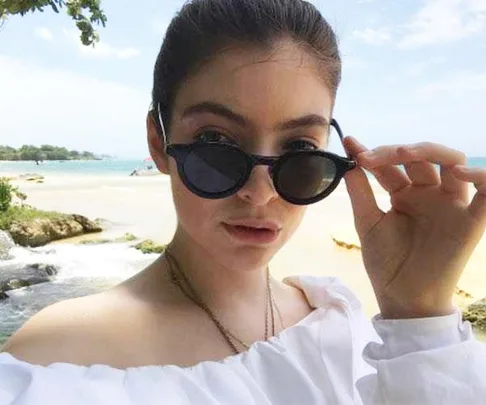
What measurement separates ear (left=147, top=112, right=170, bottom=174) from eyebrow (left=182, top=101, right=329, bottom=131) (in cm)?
20

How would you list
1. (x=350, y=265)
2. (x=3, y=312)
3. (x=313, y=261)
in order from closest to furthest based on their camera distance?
(x=3, y=312) < (x=350, y=265) < (x=313, y=261)

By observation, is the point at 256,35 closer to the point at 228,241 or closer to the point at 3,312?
the point at 228,241

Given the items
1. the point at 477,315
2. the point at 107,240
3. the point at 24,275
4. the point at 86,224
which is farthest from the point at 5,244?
the point at 477,315

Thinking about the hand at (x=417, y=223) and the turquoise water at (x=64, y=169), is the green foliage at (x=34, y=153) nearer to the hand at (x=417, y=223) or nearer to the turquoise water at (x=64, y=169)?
the turquoise water at (x=64, y=169)

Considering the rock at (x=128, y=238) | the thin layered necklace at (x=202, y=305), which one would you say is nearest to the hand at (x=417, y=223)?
the thin layered necklace at (x=202, y=305)

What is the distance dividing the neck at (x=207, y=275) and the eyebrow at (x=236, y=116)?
0.37 m

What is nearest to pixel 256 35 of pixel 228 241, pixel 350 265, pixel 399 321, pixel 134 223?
pixel 228 241

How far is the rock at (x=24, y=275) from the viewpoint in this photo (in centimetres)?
662

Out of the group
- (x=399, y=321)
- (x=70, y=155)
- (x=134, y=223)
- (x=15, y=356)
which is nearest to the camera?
(x=15, y=356)

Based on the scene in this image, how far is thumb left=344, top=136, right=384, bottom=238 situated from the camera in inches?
52.0

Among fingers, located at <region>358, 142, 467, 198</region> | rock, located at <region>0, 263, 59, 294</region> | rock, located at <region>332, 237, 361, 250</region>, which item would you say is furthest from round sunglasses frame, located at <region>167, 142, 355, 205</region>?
rock, located at <region>332, 237, 361, 250</region>

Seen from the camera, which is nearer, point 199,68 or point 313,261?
point 199,68

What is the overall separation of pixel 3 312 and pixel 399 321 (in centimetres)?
542

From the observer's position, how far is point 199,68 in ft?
4.03
